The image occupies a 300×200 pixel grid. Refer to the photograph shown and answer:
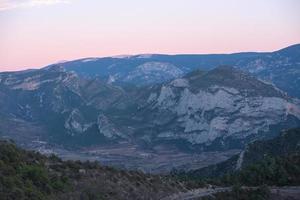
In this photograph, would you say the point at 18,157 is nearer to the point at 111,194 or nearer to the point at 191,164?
the point at 111,194

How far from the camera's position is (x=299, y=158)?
6631 cm

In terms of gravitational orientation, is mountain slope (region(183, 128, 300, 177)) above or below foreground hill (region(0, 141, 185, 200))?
below

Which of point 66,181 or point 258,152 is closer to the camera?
point 66,181

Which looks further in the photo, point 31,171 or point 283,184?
point 283,184

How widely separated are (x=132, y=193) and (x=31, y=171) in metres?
9.00

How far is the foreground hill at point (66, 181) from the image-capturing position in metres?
46.8

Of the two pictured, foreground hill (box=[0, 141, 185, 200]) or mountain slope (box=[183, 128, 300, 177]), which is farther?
mountain slope (box=[183, 128, 300, 177])

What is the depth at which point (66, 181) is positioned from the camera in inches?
2030

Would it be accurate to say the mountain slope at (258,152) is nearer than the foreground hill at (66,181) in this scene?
No

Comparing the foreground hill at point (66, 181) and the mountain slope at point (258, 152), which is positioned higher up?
the foreground hill at point (66, 181)

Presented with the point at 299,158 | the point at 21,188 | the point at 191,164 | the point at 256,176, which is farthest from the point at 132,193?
the point at 191,164

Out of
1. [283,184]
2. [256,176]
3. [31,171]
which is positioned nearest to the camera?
[31,171]

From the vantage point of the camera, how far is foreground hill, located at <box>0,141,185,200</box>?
46781 millimetres

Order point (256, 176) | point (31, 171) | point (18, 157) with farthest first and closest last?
point (256, 176) < point (18, 157) < point (31, 171)
